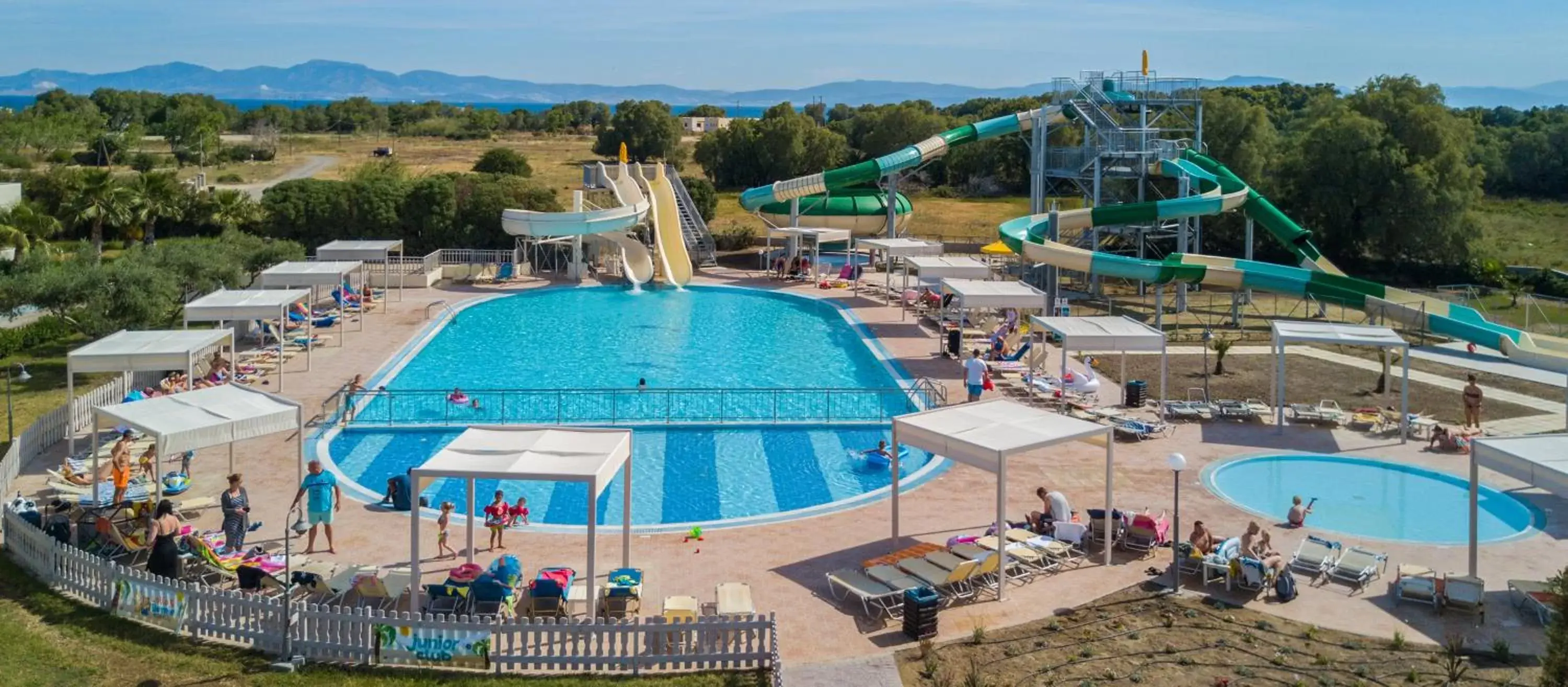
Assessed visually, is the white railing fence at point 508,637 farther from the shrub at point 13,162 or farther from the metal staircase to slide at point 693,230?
the shrub at point 13,162

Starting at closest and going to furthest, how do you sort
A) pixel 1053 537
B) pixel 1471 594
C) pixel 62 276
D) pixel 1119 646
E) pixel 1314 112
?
pixel 1119 646 → pixel 1471 594 → pixel 1053 537 → pixel 62 276 → pixel 1314 112

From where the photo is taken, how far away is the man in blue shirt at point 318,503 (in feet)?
50.3

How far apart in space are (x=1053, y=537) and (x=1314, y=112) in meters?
47.4

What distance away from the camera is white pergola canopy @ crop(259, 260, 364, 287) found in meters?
29.8

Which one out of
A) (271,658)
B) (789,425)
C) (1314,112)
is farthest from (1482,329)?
(1314,112)

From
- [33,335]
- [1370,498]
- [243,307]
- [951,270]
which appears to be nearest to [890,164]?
[951,270]

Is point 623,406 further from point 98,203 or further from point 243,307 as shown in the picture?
point 98,203

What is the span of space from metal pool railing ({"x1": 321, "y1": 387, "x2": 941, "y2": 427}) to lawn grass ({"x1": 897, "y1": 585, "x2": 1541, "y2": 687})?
972 centimetres

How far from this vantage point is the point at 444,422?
22.7m

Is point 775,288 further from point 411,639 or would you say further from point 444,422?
point 411,639

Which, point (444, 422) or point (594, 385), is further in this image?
point (594, 385)

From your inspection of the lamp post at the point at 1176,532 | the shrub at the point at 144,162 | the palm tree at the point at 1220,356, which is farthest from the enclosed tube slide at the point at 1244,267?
the shrub at the point at 144,162

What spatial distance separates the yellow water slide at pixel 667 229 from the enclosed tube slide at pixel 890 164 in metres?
3.03

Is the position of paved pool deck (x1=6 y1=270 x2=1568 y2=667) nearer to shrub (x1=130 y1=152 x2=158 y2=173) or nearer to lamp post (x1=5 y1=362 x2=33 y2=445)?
lamp post (x1=5 y1=362 x2=33 y2=445)
